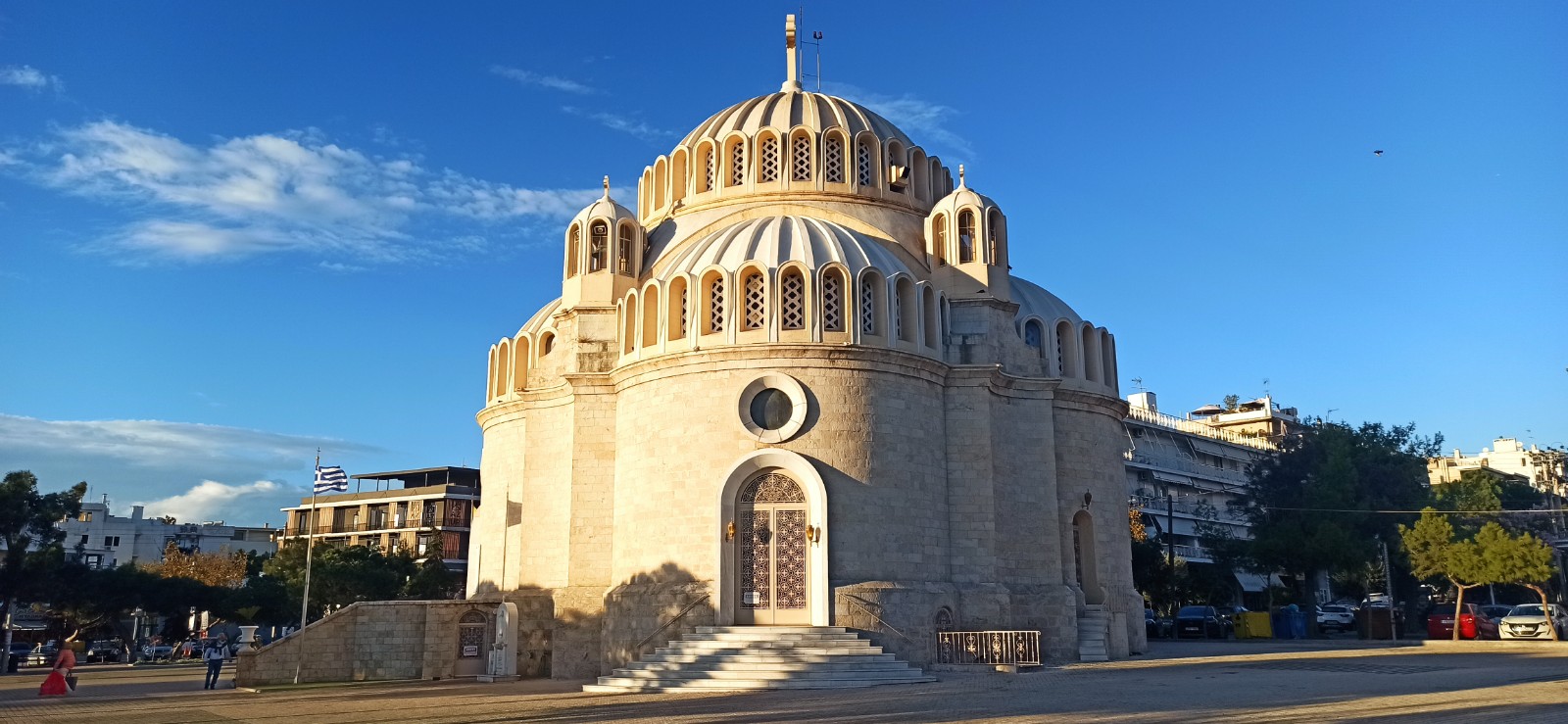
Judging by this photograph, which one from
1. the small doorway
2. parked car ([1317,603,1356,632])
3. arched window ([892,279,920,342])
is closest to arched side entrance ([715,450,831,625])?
arched window ([892,279,920,342])

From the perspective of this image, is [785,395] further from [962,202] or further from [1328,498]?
[1328,498]

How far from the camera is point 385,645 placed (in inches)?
996

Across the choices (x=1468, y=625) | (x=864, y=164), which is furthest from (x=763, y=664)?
(x=1468, y=625)

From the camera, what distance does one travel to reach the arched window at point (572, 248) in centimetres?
2822

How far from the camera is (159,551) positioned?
7869 centimetres

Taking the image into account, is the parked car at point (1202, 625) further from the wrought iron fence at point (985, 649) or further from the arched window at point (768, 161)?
the arched window at point (768, 161)

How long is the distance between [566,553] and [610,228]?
311 inches

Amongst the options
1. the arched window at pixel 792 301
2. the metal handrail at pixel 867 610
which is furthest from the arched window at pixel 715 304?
the metal handrail at pixel 867 610

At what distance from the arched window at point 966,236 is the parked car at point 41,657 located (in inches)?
1334

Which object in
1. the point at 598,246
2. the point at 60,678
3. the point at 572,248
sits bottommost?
the point at 60,678

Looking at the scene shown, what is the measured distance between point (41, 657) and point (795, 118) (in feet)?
109

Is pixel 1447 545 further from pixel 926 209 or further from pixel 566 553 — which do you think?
pixel 566 553

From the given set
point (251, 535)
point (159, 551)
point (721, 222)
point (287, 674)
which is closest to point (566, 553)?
point (287, 674)

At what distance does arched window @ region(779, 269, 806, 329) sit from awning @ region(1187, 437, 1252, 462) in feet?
185
